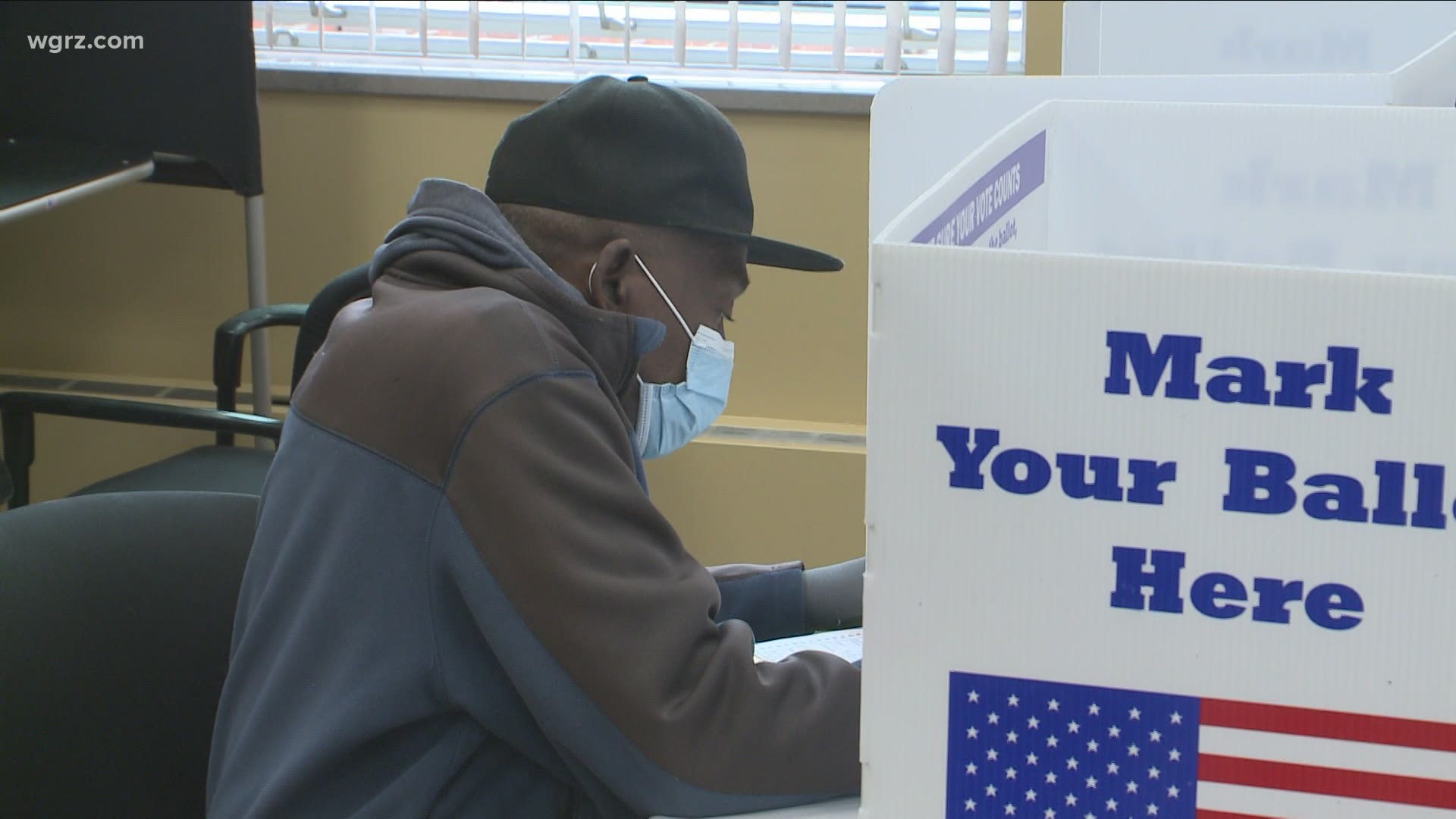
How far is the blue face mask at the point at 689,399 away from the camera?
49.1 inches

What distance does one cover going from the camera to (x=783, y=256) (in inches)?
49.2

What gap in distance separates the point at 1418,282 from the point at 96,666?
91 cm

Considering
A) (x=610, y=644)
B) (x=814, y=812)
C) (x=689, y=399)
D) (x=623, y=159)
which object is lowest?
(x=814, y=812)

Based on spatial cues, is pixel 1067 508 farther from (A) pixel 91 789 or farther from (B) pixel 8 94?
(B) pixel 8 94

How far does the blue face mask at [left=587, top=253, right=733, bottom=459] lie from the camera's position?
1.25 m

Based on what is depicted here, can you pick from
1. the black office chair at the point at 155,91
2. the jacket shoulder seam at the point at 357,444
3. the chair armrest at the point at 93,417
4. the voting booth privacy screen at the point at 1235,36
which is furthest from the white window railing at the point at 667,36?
the jacket shoulder seam at the point at 357,444

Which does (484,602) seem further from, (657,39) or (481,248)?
(657,39)

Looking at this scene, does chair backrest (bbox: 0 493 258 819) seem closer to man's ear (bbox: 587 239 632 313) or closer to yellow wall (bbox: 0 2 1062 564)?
man's ear (bbox: 587 239 632 313)

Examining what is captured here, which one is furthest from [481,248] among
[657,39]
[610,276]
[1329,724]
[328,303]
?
[657,39]

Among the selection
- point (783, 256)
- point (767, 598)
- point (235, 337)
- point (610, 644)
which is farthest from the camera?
point (235, 337)

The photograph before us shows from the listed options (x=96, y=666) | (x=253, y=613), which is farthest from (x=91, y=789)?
(x=253, y=613)

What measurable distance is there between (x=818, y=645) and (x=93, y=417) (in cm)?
117

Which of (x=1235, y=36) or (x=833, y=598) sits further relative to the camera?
(x=1235, y=36)

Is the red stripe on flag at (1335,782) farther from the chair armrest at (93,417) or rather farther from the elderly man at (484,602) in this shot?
the chair armrest at (93,417)
